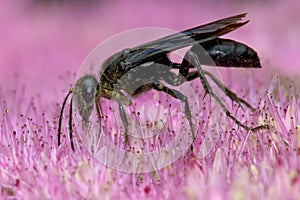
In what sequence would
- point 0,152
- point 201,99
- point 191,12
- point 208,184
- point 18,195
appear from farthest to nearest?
point 191,12 < point 201,99 < point 0,152 < point 18,195 < point 208,184

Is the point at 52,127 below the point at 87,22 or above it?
below

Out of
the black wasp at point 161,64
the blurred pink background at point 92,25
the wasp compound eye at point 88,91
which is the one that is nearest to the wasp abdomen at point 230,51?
the black wasp at point 161,64

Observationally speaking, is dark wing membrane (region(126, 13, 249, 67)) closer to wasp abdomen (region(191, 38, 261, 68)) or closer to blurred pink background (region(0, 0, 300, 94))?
wasp abdomen (region(191, 38, 261, 68))

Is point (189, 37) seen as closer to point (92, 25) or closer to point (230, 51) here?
point (230, 51)

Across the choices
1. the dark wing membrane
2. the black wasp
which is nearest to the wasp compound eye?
the black wasp

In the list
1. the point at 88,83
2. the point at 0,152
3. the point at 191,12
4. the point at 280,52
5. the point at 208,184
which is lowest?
the point at 208,184

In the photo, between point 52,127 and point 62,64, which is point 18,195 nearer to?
point 52,127

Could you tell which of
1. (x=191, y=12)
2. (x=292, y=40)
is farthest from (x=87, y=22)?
(x=292, y=40)

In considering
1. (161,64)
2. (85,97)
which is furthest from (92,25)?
(85,97)
